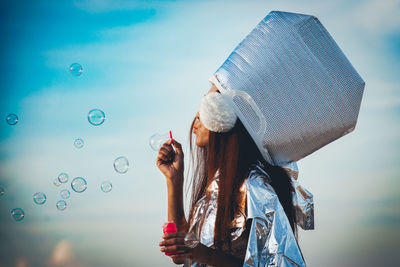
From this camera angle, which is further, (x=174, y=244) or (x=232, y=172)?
(x=232, y=172)

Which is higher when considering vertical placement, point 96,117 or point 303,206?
point 96,117

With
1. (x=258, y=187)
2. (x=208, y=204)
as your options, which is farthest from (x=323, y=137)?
(x=208, y=204)

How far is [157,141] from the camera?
7.80 feet

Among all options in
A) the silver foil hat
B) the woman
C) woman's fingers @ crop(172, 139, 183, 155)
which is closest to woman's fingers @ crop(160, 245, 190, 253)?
the woman

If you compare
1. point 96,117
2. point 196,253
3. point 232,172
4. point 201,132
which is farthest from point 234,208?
point 96,117

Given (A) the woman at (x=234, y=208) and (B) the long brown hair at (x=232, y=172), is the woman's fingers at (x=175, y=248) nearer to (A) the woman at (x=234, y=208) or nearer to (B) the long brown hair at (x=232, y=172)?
(A) the woman at (x=234, y=208)

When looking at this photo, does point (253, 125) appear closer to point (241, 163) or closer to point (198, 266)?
point (241, 163)

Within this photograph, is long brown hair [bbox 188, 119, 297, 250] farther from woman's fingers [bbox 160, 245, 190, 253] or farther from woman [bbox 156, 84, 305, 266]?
woman's fingers [bbox 160, 245, 190, 253]

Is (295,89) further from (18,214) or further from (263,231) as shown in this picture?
(18,214)

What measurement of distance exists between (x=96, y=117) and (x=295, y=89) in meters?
1.94

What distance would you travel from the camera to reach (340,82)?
173 centimetres

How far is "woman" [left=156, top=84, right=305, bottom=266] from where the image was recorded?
5.37ft

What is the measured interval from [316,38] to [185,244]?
1043mm

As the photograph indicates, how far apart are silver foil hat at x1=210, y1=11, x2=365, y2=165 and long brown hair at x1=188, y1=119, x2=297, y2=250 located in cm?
10
